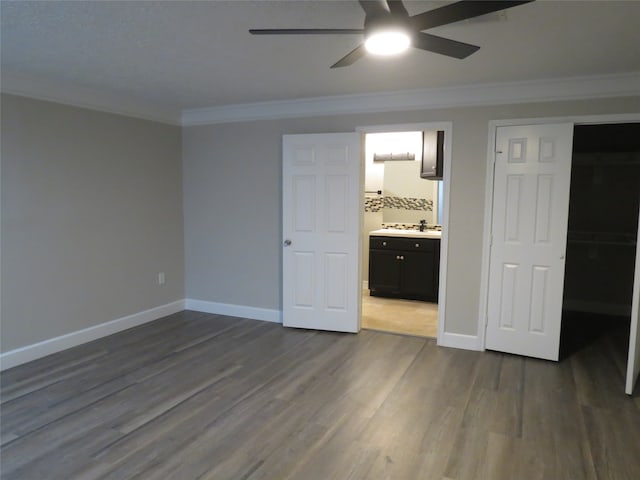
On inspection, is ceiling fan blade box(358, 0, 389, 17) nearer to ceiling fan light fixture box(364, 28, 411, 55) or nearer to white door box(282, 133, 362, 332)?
ceiling fan light fixture box(364, 28, 411, 55)

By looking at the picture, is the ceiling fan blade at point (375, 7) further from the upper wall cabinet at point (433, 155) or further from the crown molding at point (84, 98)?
the upper wall cabinet at point (433, 155)

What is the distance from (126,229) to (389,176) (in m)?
3.61

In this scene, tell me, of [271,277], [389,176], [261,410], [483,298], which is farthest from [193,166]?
[483,298]

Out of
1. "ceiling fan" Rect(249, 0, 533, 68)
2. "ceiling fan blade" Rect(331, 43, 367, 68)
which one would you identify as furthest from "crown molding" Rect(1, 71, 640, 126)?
"ceiling fan" Rect(249, 0, 533, 68)

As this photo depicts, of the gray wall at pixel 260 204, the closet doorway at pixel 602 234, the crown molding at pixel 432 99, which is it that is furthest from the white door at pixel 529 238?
the closet doorway at pixel 602 234

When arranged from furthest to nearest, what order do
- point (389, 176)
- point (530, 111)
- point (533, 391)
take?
1. point (389, 176)
2. point (530, 111)
3. point (533, 391)

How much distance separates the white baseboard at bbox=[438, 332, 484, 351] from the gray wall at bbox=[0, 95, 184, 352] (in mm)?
3107

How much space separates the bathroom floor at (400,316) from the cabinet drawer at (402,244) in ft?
2.33

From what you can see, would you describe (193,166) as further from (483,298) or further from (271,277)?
(483,298)

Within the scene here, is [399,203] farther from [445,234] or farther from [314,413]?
[314,413]

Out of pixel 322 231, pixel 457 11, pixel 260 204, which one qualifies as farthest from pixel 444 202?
pixel 457 11

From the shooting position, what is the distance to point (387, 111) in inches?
162

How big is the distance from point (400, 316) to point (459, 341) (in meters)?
1.08

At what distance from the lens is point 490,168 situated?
3.79 metres
